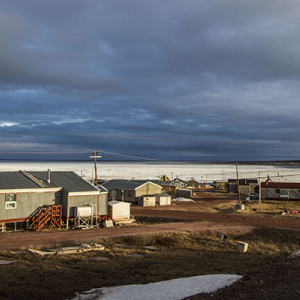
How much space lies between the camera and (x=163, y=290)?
34.8ft

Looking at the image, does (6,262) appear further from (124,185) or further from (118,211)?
(124,185)

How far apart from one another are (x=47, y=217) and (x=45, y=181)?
407 centimetres

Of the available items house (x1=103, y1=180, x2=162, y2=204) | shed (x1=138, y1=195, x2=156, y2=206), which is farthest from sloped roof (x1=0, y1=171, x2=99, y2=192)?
house (x1=103, y1=180, x2=162, y2=204)

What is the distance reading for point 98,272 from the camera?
1402 centimetres

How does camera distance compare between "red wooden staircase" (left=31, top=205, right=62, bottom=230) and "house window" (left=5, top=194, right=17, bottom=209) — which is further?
"red wooden staircase" (left=31, top=205, right=62, bottom=230)

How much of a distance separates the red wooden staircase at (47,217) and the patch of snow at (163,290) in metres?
19.4

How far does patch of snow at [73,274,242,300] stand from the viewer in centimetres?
1000

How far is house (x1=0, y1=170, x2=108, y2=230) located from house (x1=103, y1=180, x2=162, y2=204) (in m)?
21.3

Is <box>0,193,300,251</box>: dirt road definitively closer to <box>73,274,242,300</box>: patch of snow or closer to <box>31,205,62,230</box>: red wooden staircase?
<box>31,205,62,230</box>: red wooden staircase

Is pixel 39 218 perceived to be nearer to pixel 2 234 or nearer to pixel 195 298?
pixel 2 234

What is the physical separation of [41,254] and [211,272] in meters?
10.2

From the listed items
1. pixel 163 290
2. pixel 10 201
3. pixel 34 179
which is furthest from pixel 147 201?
pixel 163 290

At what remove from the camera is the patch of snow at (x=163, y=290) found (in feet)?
32.8

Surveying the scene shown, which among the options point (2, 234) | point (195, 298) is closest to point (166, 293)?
point (195, 298)
